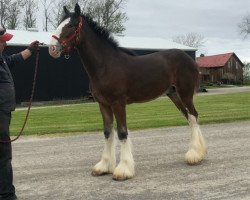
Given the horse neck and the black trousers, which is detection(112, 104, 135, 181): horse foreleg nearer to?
the horse neck

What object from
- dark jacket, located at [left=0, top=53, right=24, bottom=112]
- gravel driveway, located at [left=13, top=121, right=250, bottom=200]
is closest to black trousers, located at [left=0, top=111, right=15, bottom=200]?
dark jacket, located at [left=0, top=53, right=24, bottom=112]

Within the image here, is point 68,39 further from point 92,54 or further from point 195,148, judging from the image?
point 195,148

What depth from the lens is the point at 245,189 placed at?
596 centimetres

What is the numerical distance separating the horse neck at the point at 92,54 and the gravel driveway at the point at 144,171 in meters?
1.76

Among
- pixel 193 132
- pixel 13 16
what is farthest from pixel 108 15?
pixel 193 132

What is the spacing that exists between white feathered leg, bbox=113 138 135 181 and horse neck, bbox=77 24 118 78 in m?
1.25

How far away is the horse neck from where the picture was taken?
689cm

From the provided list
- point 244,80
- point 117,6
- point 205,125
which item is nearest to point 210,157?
point 205,125

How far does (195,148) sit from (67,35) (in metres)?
3.14

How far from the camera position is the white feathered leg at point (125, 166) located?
21.9 ft

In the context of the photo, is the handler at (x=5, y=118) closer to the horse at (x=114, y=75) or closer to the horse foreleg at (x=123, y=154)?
the horse at (x=114, y=75)

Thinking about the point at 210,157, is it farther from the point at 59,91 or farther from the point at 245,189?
the point at 59,91

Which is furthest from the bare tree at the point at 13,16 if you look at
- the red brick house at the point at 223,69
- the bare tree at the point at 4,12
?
the red brick house at the point at 223,69

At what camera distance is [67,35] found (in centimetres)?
662
